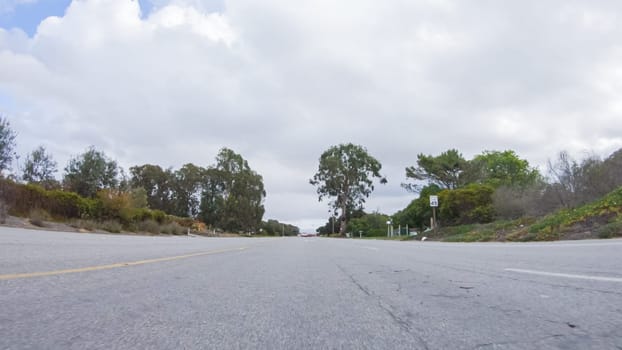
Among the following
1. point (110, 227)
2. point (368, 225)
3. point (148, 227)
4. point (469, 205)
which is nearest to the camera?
point (110, 227)

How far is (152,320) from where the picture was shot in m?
2.45

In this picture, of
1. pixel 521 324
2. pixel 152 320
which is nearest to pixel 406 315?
pixel 521 324

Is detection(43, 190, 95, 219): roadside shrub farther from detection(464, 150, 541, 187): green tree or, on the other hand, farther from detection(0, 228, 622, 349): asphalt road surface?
detection(464, 150, 541, 187): green tree

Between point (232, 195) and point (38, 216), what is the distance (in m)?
46.3

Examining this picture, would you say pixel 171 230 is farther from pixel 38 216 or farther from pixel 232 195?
pixel 232 195

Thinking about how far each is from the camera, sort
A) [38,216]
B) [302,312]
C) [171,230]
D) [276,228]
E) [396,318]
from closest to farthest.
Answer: [396,318] → [302,312] → [38,216] → [171,230] → [276,228]

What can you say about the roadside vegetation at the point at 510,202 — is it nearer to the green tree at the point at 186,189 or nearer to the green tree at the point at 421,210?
the green tree at the point at 421,210

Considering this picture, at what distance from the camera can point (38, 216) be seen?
18688 mm

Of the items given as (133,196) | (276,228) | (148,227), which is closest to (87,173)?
(133,196)

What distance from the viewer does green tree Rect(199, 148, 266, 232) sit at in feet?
211

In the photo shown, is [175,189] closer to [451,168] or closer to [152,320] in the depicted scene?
[451,168]

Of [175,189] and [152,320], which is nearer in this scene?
[152,320]

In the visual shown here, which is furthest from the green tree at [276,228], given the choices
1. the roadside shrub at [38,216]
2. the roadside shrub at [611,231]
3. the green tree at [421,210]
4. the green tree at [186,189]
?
the roadside shrub at [611,231]

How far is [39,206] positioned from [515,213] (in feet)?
105
